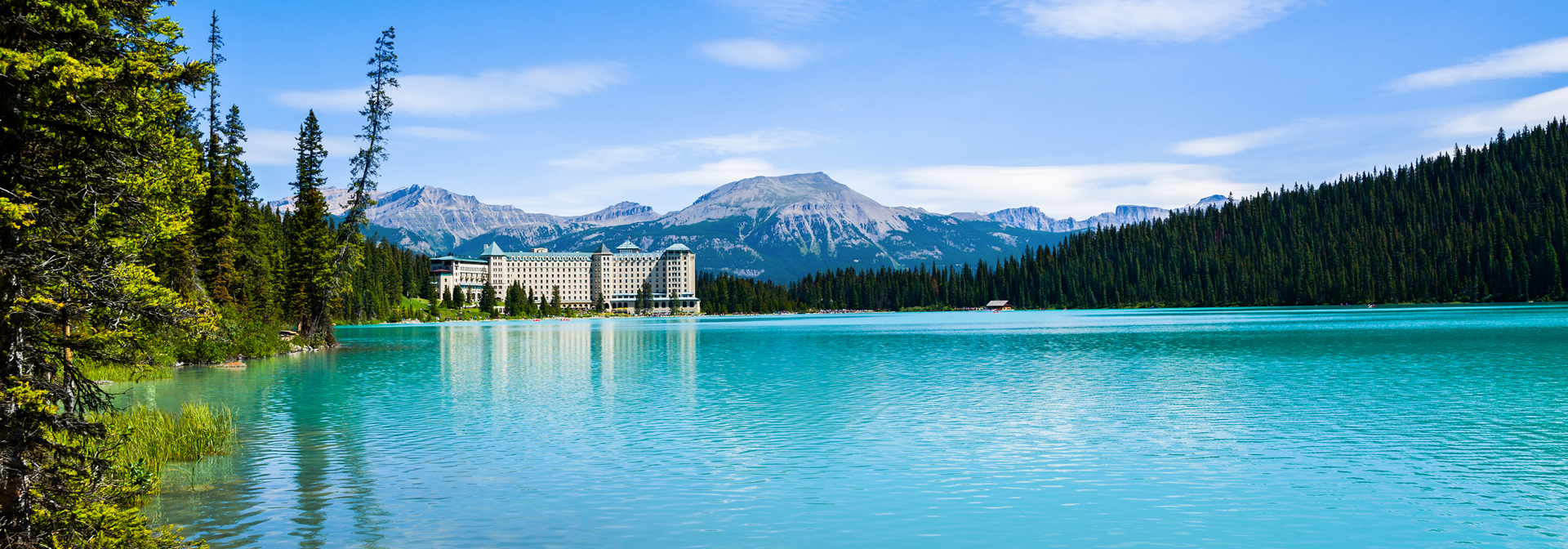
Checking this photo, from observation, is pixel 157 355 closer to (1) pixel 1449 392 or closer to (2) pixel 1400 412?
(2) pixel 1400 412

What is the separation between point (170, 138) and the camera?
14031 millimetres

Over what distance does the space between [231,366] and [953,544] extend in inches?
1936

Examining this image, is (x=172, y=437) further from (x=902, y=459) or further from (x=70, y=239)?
(x=902, y=459)

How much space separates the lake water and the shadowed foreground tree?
13.7 ft

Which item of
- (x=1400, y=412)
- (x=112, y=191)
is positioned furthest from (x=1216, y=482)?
(x=112, y=191)

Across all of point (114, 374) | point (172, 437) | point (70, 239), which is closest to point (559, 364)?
point (114, 374)

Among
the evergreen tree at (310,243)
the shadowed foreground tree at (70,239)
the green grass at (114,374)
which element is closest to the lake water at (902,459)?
the green grass at (114,374)

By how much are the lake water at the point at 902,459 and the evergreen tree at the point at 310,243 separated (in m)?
27.9

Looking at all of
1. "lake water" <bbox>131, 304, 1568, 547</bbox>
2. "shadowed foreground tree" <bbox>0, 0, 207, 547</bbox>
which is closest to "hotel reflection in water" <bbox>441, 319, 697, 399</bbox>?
"lake water" <bbox>131, 304, 1568, 547</bbox>

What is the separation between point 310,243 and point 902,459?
219 feet

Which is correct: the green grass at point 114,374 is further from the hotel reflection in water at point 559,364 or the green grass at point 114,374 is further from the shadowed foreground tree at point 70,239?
the shadowed foreground tree at point 70,239

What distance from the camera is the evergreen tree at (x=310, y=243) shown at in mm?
71125

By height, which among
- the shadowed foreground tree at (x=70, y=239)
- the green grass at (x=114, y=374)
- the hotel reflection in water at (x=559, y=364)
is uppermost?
the shadowed foreground tree at (x=70, y=239)

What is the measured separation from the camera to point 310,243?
7431 centimetres
